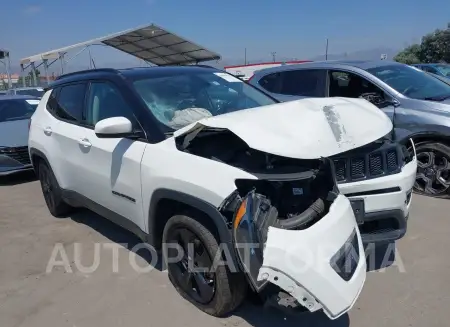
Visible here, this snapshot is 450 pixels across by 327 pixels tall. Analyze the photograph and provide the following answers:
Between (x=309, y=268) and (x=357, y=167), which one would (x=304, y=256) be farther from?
(x=357, y=167)

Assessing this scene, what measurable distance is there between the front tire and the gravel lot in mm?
109

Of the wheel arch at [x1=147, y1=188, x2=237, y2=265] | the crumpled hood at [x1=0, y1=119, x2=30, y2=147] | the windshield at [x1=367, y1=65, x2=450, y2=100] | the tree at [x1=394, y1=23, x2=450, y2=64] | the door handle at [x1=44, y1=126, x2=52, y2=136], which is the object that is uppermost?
the windshield at [x1=367, y1=65, x2=450, y2=100]

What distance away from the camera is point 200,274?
9.25 feet

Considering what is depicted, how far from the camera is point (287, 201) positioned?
259 centimetres

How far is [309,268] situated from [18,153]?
20.3ft

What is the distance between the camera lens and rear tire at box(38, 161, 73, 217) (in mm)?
4633

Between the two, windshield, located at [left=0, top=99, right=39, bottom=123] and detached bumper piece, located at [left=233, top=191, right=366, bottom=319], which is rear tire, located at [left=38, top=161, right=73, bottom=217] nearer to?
detached bumper piece, located at [left=233, top=191, right=366, bottom=319]

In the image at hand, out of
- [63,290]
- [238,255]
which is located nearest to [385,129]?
[238,255]

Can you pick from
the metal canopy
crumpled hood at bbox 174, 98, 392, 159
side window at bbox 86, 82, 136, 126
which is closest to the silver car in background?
side window at bbox 86, 82, 136, 126

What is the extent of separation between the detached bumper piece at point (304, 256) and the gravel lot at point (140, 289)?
629mm

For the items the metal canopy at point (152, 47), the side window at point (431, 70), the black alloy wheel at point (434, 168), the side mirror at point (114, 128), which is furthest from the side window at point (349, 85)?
the metal canopy at point (152, 47)

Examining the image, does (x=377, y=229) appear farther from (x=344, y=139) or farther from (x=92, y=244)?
(x=92, y=244)

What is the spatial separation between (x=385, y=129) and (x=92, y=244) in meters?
3.00

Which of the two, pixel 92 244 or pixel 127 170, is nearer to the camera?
pixel 127 170
